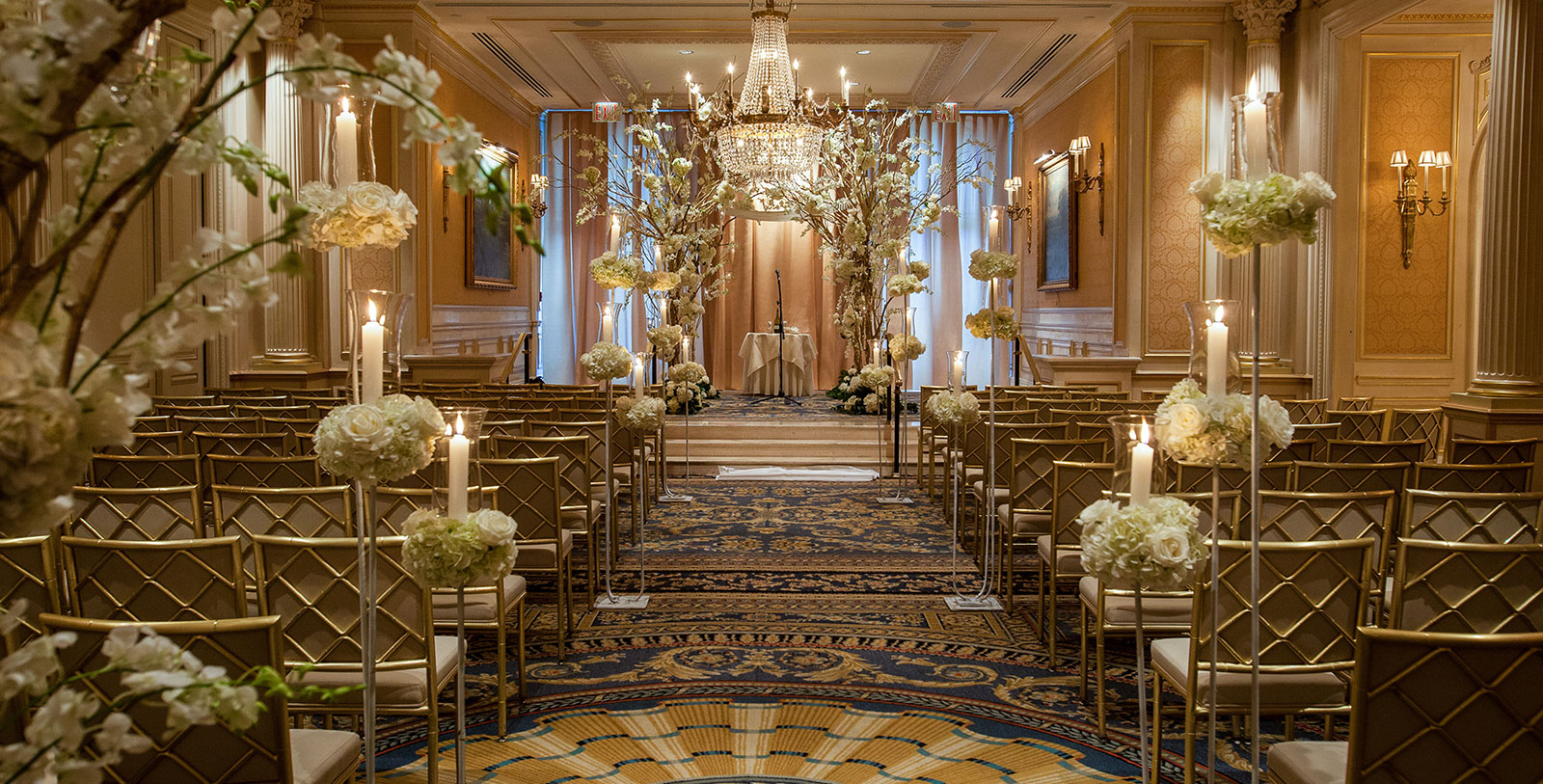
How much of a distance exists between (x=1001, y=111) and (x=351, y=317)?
13.5 meters

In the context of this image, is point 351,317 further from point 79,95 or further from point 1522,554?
point 1522,554

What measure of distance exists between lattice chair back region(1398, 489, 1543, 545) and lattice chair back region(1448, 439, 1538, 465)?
4.13 feet

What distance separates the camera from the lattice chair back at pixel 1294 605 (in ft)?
8.38

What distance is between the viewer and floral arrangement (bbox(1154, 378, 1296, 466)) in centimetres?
225

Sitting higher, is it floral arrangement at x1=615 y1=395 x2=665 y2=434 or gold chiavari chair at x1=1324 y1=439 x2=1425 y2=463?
floral arrangement at x1=615 y1=395 x2=665 y2=434

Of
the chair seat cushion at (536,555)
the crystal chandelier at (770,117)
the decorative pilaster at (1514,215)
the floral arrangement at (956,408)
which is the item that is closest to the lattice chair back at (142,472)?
the chair seat cushion at (536,555)

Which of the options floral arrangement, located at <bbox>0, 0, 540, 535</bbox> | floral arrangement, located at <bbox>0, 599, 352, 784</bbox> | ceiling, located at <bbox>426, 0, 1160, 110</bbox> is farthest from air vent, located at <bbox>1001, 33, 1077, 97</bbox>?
floral arrangement, located at <bbox>0, 599, 352, 784</bbox>

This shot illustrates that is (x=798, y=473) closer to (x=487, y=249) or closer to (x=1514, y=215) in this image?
(x=1514, y=215)

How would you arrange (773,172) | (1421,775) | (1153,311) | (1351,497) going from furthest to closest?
(1153,311) < (773,172) < (1351,497) < (1421,775)

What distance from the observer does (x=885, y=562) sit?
5.83 metres

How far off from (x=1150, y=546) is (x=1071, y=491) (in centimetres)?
208

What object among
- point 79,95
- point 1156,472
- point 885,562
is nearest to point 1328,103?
point 885,562

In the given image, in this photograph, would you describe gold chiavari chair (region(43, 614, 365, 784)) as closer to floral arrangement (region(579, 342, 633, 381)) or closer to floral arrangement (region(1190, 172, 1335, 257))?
floral arrangement (region(1190, 172, 1335, 257))

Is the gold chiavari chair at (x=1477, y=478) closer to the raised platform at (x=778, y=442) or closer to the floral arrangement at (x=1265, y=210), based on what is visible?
the floral arrangement at (x=1265, y=210)
